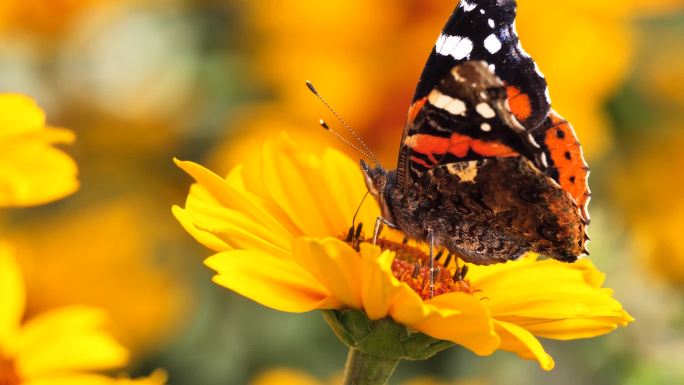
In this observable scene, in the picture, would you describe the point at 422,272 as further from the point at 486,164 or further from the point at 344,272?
the point at 344,272

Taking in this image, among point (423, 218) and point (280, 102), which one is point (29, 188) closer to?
point (423, 218)

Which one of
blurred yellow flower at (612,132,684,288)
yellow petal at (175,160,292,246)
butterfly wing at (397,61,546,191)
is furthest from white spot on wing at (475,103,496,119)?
blurred yellow flower at (612,132,684,288)

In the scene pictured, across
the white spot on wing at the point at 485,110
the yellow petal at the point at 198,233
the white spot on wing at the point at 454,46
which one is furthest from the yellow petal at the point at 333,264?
the white spot on wing at the point at 454,46

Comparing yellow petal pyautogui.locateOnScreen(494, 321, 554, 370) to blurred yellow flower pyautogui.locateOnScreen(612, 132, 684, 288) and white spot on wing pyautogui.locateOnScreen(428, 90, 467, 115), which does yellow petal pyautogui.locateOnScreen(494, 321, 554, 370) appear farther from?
blurred yellow flower pyautogui.locateOnScreen(612, 132, 684, 288)

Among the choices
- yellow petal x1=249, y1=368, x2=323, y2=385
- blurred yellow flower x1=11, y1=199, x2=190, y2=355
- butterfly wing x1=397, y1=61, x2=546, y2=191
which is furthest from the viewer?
blurred yellow flower x1=11, y1=199, x2=190, y2=355

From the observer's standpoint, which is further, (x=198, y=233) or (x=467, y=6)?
(x=467, y=6)

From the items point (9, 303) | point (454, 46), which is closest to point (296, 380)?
point (454, 46)
